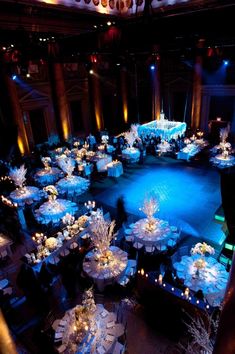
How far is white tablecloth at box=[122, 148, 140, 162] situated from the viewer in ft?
45.6

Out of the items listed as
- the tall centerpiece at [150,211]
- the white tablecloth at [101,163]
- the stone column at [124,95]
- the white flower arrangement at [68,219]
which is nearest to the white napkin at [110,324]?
the tall centerpiece at [150,211]

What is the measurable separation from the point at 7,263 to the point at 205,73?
16.2m

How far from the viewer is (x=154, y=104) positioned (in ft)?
61.3

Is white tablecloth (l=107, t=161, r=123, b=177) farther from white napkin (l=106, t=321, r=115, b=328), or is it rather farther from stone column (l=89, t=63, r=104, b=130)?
white napkin (l=106, t=321, r=115, b=328)

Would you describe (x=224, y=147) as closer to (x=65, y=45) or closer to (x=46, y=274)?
(x=65, y=45)

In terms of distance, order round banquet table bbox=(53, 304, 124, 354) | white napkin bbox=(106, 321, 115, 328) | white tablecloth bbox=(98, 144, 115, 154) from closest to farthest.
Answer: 1. round banquet table bbox=(53, 304, 124, 354)
2. white napkin bbox=(106, 321, 115, 328)
3. white tablecloth bbox=(98, 144, 115, 154)

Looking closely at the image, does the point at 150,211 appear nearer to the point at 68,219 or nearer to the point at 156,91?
the point at 68,219

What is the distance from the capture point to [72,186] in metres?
11.1

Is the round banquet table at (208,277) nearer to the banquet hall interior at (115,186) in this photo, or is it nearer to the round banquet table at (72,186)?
the banquet hall interior at (115,186)

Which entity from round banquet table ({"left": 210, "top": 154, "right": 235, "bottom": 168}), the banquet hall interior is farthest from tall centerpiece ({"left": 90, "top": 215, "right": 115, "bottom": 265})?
round banquet table ({"left": 210, "top": 154, "right": 235, "bottom": 168})

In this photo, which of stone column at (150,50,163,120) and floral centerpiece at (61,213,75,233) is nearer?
floral centerpiece at (61,213,75,233)

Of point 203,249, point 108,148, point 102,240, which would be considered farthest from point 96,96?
point 203,249

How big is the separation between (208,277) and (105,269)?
2.42 meters

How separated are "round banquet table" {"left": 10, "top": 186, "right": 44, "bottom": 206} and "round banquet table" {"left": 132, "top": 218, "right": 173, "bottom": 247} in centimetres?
497
